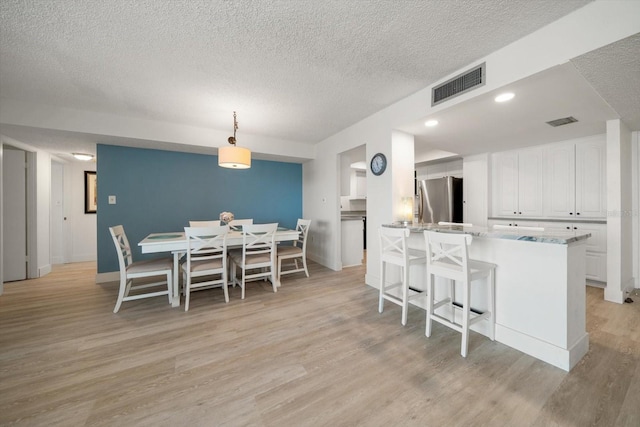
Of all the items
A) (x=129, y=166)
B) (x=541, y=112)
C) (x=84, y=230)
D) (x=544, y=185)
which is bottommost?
(x=84, y=230)

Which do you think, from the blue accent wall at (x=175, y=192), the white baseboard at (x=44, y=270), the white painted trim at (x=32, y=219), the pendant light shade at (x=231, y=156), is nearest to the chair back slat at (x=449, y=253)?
the pendant light shade at (x=231, y=156)

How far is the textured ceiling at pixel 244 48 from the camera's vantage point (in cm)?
154

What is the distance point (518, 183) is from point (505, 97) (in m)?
2.50

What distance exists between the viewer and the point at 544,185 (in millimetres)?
3688

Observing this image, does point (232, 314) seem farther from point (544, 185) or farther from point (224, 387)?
point (544, 185)

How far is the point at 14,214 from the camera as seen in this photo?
143 inches

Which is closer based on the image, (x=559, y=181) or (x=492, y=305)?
(x=492, y=305)

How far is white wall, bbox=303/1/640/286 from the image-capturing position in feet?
4.75

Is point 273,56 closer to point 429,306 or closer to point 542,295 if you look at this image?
point 429,306

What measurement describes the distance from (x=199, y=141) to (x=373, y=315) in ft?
12.0

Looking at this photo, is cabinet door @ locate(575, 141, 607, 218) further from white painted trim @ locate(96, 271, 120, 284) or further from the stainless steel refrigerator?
white painted trim @ locate(96, 271, 120, 284)

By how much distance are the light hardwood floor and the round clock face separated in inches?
71.7

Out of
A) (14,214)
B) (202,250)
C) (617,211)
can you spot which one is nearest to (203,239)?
(202,250)

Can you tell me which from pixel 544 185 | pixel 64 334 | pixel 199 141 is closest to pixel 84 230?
pixel 199 141
